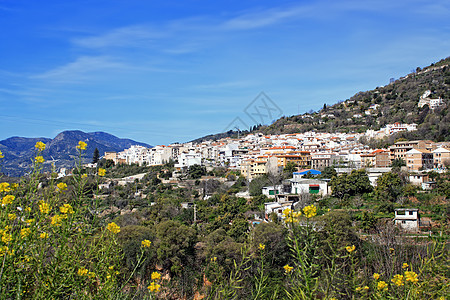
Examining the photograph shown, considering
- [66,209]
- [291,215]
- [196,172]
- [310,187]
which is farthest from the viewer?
[196,172]

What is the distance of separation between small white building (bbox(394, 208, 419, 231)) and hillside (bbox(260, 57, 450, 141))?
1867 cm

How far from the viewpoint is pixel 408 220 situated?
16703 millimetres

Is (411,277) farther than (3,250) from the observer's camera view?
Yes

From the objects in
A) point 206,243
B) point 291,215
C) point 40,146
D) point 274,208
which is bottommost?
point 206,243

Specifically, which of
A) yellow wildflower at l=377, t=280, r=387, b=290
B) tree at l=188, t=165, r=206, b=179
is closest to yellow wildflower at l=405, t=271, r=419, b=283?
yellow wildflower at l=377, t=280, r=387, b=290

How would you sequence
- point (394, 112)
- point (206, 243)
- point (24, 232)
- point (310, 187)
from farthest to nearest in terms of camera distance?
point (394, 112), point (310, 187), point (206, 243), point (24, 232)

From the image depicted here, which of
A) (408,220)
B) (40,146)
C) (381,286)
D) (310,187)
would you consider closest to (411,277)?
(381,286)

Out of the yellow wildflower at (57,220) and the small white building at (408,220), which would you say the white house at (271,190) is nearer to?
the small white building at (408,220)

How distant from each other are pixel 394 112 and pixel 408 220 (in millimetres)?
34284

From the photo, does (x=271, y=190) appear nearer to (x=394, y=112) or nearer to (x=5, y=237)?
(x=5, y=237)

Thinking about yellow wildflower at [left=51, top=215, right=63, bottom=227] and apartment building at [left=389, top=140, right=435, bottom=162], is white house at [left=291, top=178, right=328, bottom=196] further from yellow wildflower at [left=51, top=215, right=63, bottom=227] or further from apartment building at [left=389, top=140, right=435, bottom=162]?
yellow wildflower at [left=51, top=215, right=63, bottom=227]

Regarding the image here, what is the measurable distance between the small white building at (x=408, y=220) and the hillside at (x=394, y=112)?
1867cm

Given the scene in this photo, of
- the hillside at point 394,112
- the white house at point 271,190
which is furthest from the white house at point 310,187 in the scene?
the hillside at point 394,112

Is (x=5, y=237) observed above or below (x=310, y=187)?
above
